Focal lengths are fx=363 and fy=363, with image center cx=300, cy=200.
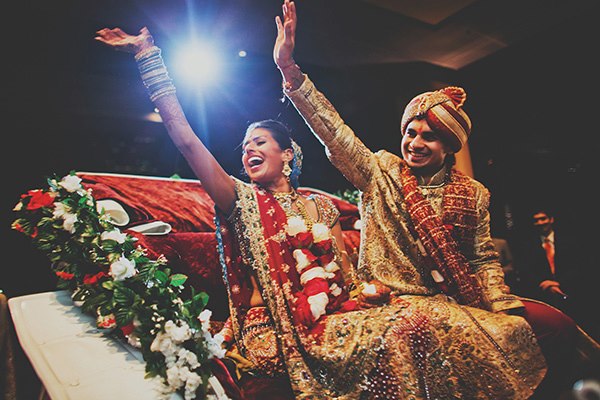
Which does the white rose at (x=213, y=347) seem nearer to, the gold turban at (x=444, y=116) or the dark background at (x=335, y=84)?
the gold turban at (x=444, y=116)

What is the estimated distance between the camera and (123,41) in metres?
1.51

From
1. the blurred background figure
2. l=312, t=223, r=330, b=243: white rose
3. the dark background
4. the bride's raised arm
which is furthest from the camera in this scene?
the dark background

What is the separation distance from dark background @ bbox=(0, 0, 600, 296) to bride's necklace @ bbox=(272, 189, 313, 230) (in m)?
1.21

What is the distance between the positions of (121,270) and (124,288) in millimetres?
74

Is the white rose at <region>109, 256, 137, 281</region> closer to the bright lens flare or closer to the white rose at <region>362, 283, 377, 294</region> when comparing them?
the white rose at <region>362, 283, 377, 294</region>

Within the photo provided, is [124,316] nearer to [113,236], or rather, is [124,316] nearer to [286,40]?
[113,236]

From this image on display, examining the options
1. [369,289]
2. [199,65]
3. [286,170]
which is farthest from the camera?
[199,65]

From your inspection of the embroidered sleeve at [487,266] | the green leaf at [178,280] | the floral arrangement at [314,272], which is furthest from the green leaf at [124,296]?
the embroidered sleeve at [487,266]

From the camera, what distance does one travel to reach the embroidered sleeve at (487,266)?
1.66 metres

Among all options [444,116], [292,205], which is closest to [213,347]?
[292,205]

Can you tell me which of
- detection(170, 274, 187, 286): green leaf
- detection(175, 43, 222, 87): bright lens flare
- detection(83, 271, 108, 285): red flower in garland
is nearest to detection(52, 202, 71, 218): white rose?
detection(83, 271, 108, 285): red flower in garland

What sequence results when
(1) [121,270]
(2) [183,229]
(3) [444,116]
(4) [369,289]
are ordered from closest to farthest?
(1) [121,270] < (4) [369,289] < (3) [444,116] < (2) [183,229]

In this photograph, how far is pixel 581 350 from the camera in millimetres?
A: 1585

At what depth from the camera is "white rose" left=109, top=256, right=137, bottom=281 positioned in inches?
54.4
